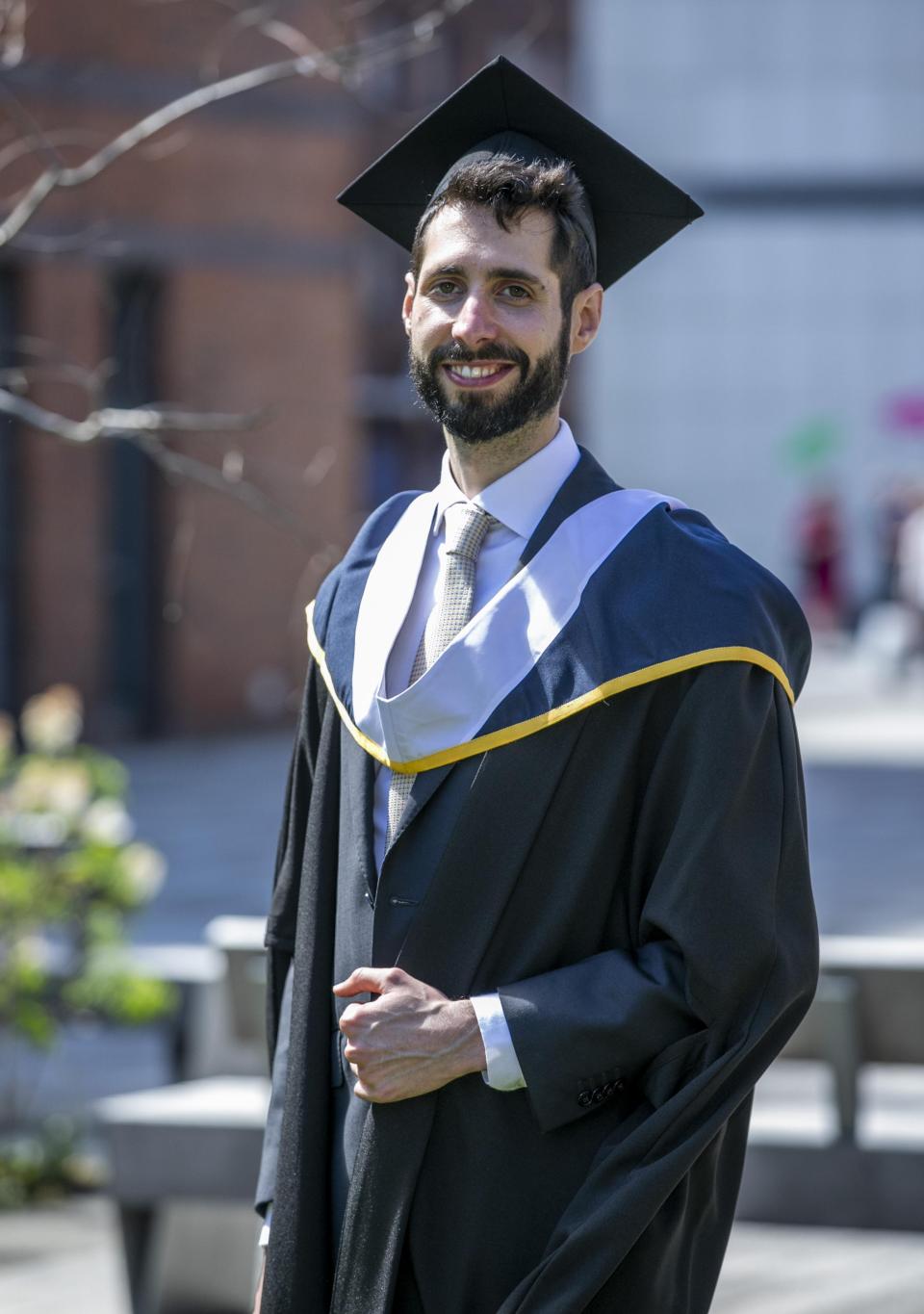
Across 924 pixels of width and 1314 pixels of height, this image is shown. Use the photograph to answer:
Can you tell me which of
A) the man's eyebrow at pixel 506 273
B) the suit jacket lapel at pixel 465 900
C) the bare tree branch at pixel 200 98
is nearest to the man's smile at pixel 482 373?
the man's eyebrow at pixel 506 273

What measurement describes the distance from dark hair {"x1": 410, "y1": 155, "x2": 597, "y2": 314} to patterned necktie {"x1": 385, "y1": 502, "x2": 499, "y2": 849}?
0.95 feet

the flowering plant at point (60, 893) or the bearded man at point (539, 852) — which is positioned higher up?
the bearded man at point (539, 852)

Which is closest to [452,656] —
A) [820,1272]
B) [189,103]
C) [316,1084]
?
[316,1084]

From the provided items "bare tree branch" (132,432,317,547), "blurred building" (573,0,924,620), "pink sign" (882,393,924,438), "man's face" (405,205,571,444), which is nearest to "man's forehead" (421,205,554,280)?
"man's face" (405,205,571,444)

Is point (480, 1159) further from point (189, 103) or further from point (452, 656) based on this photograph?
point (189, 103)

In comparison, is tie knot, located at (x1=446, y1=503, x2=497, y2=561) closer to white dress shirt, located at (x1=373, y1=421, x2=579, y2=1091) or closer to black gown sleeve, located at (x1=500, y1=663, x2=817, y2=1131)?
white dress shirt, located at (x1=373, y1=421, x2=579, y2=1091)

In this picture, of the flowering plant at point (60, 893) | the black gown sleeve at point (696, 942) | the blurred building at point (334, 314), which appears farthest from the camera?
the blurred building at point (334, 314)

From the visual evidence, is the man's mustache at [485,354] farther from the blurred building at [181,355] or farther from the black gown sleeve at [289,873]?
the blurred building at [181,355]

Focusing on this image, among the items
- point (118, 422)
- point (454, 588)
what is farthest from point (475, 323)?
point (118, 422)

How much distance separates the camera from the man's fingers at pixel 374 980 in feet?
8.25

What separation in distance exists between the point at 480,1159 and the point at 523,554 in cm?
73

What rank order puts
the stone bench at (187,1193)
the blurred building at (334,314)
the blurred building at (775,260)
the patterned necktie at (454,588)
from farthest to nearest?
the blurred building at (775,260), the blurred building at (334,314), the stone bench at (187,1193), the patterned necktie at (454,588)

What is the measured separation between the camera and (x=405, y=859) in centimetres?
258

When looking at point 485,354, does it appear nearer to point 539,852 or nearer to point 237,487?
point 539,852
